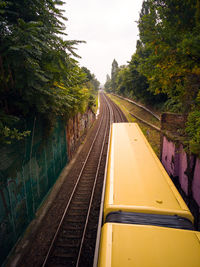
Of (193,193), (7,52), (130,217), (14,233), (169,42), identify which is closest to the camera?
(130,217)

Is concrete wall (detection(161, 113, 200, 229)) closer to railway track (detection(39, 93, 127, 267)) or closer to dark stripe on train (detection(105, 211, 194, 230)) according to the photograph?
dark stripe on train (detection(105, 211, 194, 230))

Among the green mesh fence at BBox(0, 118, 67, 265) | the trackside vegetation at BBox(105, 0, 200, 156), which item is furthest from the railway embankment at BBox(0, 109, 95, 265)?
the trackside vegetation at BBox(105, 0, 200, 156)

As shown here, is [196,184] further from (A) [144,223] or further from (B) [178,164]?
(A) [144,223]

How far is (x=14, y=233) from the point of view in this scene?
17.8ft

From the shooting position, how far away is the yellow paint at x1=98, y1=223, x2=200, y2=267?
2445 mm

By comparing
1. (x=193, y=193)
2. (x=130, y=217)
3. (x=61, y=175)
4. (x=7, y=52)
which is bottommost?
(x=61, y=175)

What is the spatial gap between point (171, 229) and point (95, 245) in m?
3.79

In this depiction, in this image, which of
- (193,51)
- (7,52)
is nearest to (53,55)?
(7,52)

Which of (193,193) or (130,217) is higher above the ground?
(130,217)

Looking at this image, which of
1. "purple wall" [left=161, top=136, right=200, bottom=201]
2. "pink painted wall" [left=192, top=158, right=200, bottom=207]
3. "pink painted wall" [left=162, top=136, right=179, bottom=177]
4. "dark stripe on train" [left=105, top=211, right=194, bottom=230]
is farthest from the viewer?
"pink painted wall" [left=162, top=136, right=179, bottom=177]

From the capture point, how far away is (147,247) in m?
2.69

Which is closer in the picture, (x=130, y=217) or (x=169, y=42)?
(x=130, y=217)

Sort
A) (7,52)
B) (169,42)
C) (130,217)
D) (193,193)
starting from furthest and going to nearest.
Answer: (193,193) < (169,42) < (7,52) < (130,217)

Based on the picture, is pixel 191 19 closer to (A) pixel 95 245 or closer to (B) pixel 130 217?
(B) pixel 130 217
